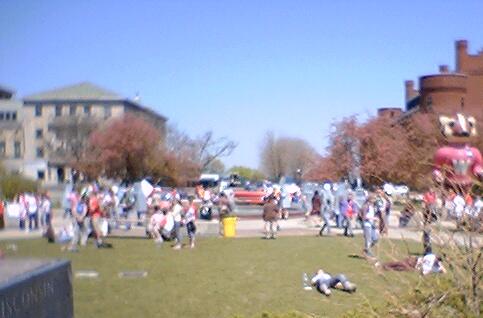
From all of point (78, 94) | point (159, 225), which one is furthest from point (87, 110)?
point (159, 225)

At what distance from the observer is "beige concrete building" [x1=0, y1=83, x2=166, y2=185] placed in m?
21.9

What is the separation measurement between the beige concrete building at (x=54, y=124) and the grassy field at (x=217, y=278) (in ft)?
10.7

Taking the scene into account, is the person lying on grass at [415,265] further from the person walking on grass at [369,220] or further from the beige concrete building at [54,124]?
the beige concrete building at [54,124]

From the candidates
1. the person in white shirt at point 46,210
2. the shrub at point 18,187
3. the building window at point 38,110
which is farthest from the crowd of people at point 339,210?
the building window at point 38,110

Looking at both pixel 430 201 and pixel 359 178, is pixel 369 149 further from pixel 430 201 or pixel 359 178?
pixel 430 201

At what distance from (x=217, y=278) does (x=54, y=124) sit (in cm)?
2479

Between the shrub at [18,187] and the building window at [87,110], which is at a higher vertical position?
the building window at [87,110]

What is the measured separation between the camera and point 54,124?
36.9m

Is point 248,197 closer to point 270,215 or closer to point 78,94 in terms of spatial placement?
point 78,94

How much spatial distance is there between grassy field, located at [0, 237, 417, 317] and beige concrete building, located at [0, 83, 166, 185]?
10.7 ft

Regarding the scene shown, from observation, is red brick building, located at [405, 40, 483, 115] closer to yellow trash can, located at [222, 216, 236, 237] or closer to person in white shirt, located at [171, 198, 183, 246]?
yellow trash can, located at [222, 216, 236, 237]

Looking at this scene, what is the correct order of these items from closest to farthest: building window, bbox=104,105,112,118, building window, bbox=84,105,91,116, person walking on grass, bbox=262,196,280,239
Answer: person walking on grass, bbox=262,196,280,239 → building window, bbox=84,105,91,116 → building window, bbox=104,105,112,118

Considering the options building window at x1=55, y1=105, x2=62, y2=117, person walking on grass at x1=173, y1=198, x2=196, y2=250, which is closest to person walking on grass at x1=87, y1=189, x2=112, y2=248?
person walking on grass at x1=173, y1=198, x2=196, y2=250

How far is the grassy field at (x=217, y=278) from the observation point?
10.9m
